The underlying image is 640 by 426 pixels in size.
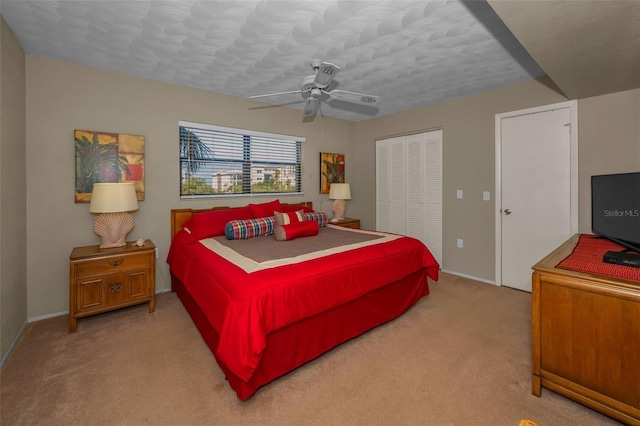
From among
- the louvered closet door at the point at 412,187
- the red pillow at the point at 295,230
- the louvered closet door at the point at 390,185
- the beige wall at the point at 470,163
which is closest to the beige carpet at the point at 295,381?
the red pillow at the point at 295,230

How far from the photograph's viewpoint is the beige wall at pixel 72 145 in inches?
107

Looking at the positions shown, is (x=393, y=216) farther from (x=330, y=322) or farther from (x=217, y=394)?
(x=217, y=394)

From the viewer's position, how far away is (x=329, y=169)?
4996 mm

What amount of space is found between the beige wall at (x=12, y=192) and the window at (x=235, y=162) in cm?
139

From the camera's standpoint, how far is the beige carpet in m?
1.60

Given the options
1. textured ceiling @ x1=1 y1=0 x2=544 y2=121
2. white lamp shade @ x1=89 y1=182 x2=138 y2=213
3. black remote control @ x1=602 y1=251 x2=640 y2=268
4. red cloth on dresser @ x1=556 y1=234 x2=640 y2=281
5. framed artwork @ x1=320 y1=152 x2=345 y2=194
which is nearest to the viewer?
red cloth on dresser @ x1=556 y1=234 x2=640 y2=281

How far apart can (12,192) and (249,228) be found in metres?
1.96

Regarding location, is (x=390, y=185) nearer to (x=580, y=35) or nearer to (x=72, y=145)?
(x=580, y=35)

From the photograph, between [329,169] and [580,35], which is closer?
[580,35]

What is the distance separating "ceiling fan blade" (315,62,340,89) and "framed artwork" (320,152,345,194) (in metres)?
2.44

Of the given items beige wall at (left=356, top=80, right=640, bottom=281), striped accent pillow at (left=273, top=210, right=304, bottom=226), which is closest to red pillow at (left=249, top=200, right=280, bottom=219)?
striped accent pillow at (left=273, top=210, right=304, bottom=226)

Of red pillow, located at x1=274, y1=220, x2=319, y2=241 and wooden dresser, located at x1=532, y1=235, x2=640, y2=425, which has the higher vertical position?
red pillow, located at x1=274, y1=220, x2=319, y2=241

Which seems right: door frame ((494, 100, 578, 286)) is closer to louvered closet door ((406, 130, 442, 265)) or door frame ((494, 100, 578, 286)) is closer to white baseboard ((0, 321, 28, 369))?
louvered closet door ((406, 130, 442, 265))

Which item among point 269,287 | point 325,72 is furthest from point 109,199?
point 325,72
